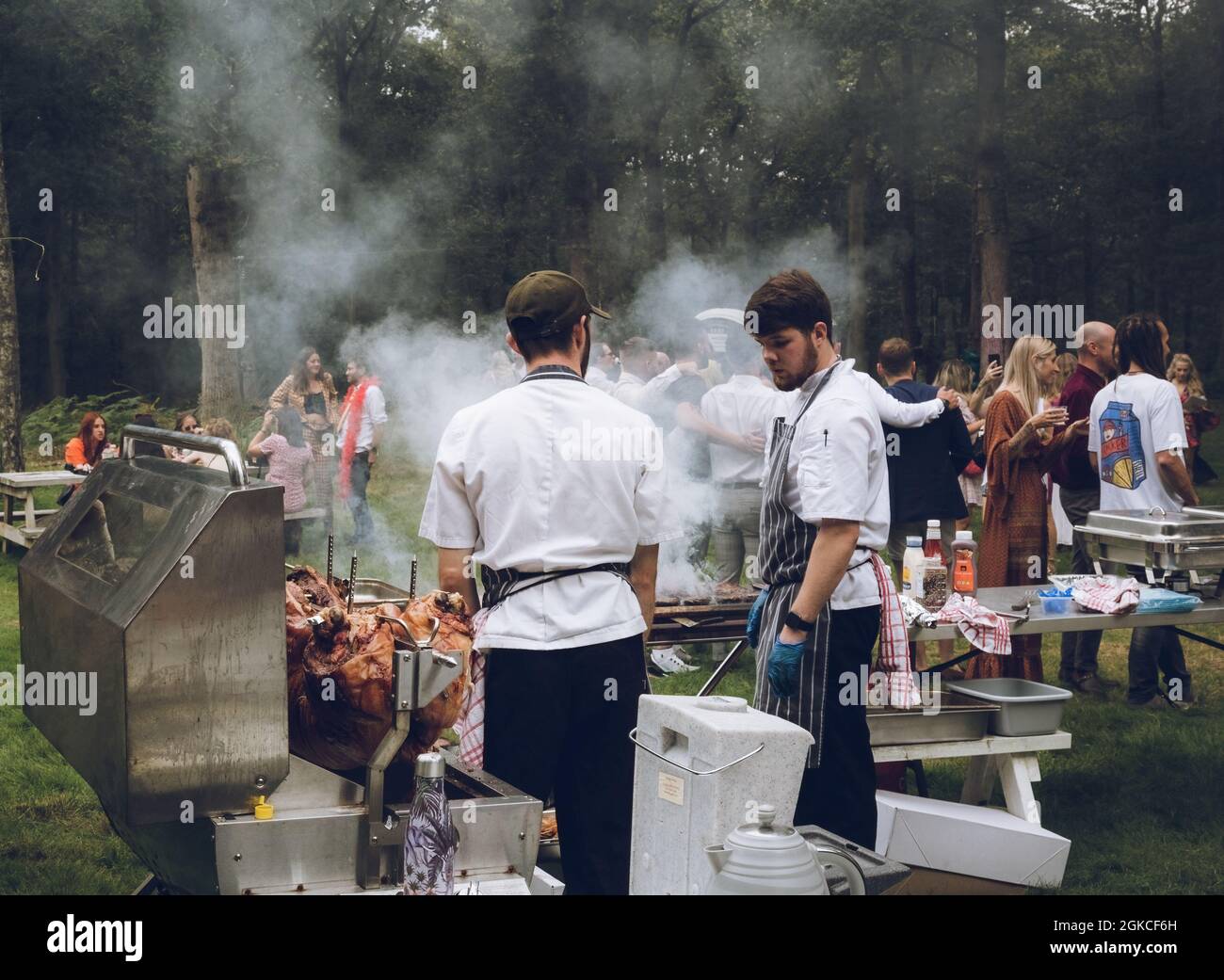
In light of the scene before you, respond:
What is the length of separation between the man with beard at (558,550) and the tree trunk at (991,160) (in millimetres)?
16175

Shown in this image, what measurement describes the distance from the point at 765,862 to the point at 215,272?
16344 millimetres

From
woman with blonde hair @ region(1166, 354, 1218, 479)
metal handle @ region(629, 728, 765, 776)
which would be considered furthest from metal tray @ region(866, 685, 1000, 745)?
woman with blonde hair @ region(1166, 354, 1218, 479)

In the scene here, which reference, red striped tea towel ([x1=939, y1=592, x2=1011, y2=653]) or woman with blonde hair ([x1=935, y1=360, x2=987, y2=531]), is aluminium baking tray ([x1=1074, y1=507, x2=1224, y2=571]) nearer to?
red striped tea towel ([x1=939, y1=592, x2=1011, y2=653])

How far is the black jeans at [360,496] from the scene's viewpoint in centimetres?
1146

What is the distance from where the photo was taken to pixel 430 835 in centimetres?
274

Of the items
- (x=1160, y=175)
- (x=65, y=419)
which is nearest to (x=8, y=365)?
(x=65, y=419)

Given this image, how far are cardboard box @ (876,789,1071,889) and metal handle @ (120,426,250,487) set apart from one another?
8.81 feet

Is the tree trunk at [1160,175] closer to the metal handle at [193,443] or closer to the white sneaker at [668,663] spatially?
the white sneaker at [668,663]

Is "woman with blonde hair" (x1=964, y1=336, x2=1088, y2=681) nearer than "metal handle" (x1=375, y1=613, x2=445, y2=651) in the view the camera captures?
No

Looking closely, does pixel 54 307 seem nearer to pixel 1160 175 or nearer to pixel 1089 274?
pixel 1160 175

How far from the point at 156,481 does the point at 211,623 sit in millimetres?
638

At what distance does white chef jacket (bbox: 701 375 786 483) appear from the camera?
8211mm

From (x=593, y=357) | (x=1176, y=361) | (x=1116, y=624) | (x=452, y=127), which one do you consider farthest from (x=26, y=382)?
(x=1116, y=624)
